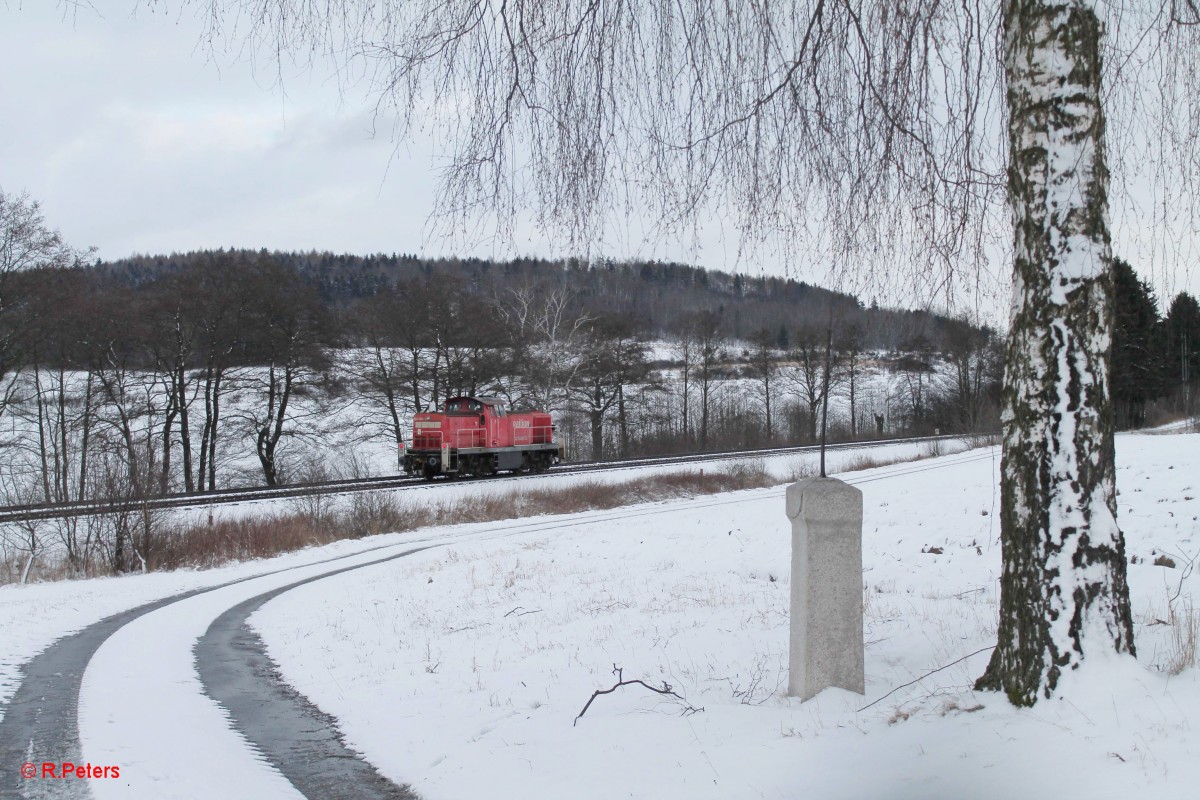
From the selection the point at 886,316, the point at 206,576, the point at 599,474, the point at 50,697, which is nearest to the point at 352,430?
the point at 599,474

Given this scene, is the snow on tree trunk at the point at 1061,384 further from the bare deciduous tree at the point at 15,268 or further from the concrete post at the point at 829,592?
the bare deciduous tree at the point at 15,268

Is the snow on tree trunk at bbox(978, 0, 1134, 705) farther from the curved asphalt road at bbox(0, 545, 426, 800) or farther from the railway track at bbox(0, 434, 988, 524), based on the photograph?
the railway track at bbox(0, 434, 988, 524)

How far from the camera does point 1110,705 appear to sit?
11.4 feet

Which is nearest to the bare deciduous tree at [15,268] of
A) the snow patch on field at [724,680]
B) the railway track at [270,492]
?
the railway track at [270,492]

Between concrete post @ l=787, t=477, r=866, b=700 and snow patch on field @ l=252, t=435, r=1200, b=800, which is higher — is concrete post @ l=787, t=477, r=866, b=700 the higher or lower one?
the higher one

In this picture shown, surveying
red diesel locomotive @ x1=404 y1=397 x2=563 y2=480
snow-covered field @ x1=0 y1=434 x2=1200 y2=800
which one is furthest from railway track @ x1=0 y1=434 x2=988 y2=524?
snow-covered field @ x1=0 y1=434 x2=1200 y2=800

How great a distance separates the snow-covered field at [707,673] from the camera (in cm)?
345

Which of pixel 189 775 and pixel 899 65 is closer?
pixel 189 775

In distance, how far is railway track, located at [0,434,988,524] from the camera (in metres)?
17.5

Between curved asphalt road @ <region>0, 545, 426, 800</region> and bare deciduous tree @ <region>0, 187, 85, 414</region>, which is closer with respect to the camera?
curved asphalt road @ <region>0, 545, 426, 800</region>

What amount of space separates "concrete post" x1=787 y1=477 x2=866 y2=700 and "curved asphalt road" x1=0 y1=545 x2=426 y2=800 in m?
2.24

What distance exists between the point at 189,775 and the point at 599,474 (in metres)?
26.8

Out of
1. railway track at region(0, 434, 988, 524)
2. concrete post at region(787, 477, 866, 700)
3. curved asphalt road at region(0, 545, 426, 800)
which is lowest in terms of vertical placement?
railway track at region(0, 434, 988, 524)

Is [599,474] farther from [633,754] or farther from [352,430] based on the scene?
[633,754]
